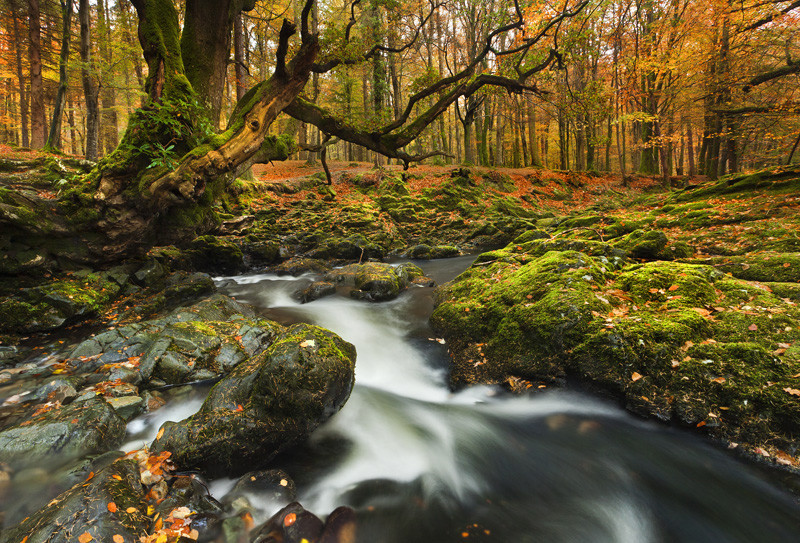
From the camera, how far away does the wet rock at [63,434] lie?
303cm

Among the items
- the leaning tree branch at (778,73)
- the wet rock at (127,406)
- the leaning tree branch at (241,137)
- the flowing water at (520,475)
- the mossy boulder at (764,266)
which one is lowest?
the flowing water at (520,475)

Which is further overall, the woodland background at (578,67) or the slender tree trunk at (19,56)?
the slender tree trunk at (19,56)

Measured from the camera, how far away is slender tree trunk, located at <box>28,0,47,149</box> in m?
12.7

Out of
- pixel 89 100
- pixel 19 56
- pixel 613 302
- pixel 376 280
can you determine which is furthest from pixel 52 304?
pixel 19 56

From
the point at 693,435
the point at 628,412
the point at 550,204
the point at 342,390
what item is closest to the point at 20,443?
the point at 342,390

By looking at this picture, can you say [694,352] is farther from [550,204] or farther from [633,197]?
[633,197]

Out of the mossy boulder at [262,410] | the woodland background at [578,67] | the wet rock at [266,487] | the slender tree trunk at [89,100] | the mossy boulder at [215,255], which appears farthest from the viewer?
the slender tree trunk at [89,100]

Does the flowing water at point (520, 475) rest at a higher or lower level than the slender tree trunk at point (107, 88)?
lower

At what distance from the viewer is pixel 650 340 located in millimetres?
3682

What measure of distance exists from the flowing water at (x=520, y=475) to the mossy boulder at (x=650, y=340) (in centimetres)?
32

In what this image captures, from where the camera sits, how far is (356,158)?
1206 inches

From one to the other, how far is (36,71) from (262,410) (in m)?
19.2

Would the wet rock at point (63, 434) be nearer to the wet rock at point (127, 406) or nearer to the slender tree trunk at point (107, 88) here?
the wet rock at point (127, 406)

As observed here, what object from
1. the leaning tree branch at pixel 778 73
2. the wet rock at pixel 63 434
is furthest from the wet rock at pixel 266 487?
the leaning tree branch at pixel 778 73
